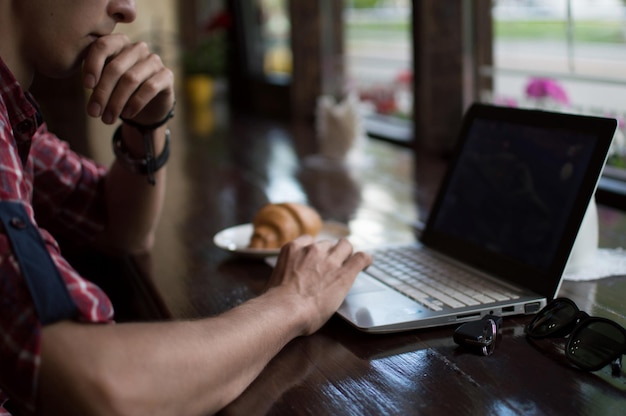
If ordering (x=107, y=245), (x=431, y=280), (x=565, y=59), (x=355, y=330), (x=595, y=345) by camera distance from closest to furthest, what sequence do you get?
(x=595, y=345), (x=355, y=330), (x=431, y=280), (x=107, y=245), (x=565, y=59)

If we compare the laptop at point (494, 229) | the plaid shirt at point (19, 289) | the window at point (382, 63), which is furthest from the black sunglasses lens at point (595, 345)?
the window at point (382, 63)

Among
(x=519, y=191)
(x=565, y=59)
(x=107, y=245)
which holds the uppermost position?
(x=565, y=59)

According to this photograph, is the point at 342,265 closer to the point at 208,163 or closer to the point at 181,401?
the point at 181,401

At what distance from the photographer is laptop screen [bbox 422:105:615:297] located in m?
0.98

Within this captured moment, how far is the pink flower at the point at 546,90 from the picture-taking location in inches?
72.4

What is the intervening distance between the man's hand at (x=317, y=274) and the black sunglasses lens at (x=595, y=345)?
288 mm

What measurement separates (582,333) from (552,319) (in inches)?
2.4

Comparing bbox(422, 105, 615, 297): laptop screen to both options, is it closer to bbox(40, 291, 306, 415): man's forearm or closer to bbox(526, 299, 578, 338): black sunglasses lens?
bbox(526, 299, 578, 338): black sunglasses lens

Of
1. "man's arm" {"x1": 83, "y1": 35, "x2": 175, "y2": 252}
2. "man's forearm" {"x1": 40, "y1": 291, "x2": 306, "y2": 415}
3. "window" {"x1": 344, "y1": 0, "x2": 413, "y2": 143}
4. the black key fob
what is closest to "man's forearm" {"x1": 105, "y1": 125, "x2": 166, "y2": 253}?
"man's arm" {"x1": 83, "y1": 35, "x2": 175, "y2": 252}

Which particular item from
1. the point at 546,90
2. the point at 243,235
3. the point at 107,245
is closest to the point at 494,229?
the point at 243,235

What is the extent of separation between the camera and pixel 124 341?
2.33ft

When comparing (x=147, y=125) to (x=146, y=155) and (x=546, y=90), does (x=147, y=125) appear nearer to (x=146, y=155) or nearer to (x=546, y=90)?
(x=146, y=155)

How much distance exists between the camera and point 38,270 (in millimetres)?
697

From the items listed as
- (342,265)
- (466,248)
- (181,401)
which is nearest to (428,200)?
(466,248)
